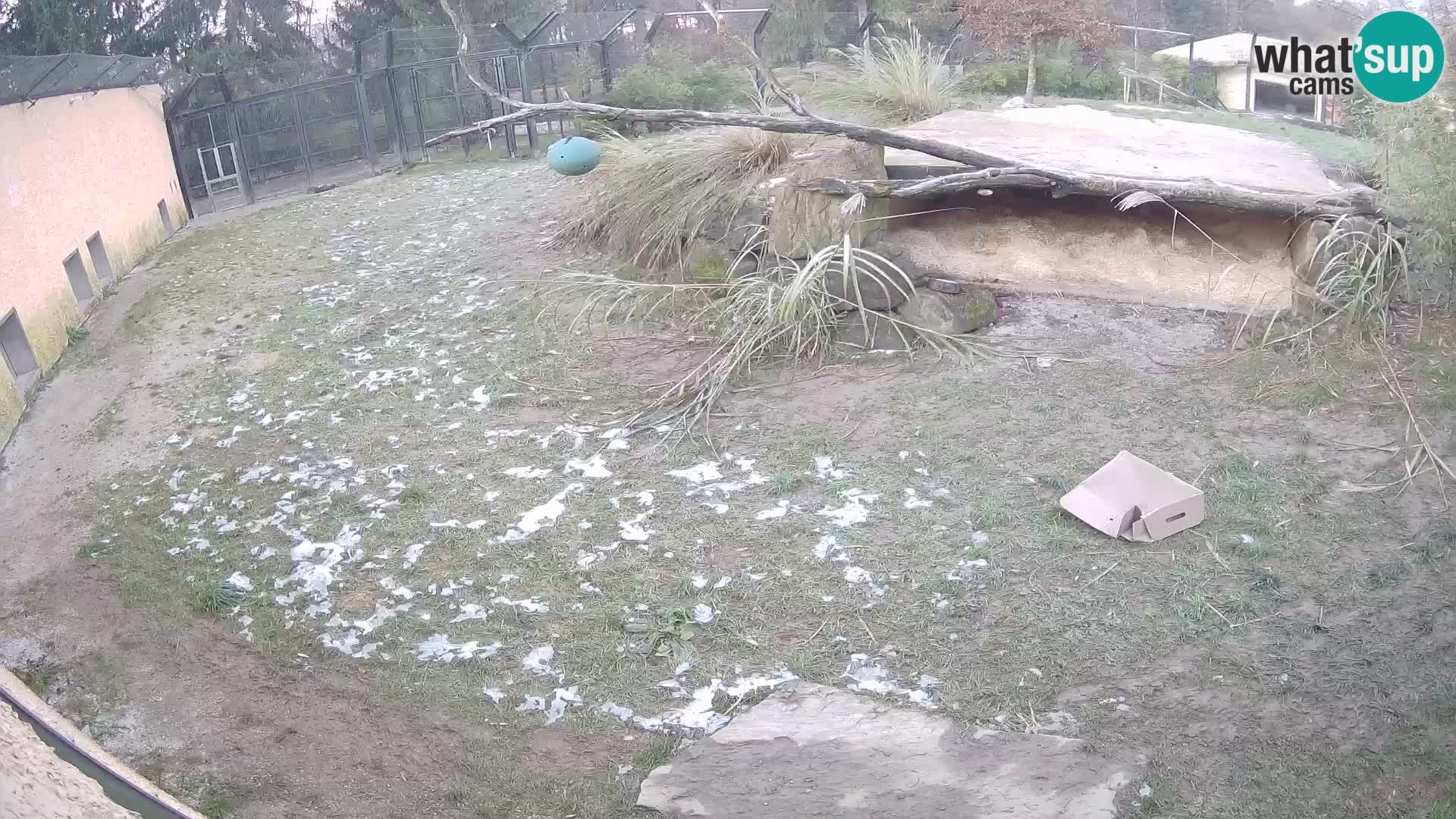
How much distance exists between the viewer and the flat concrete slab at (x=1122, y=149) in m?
5.79

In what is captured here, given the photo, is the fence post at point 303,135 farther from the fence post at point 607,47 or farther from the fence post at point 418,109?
the fence post at point 607,47

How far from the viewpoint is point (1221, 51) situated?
571 inches

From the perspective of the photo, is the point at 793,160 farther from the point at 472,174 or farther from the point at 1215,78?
the point at 1215,78

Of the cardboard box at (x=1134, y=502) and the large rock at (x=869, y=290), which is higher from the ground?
the large rock at (x=869, y=290)

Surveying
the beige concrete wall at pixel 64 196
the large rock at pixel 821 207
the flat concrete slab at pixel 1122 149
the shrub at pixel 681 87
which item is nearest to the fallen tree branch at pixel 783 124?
the large rock at pixel 821 207

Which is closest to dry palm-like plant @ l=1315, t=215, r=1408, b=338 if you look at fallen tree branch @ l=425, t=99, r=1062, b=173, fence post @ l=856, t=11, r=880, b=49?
fallen tree branch @ l=425, t=99, r=1062, b=173

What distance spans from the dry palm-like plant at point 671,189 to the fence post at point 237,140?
6.59 metres

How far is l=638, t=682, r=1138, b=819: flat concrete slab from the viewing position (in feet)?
8.64

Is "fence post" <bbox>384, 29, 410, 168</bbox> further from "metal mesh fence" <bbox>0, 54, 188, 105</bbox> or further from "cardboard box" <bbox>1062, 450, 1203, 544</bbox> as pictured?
"cardboard box" <bbox>1062, 450, 1203, 544</bbox>

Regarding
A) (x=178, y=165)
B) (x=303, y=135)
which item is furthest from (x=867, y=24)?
(x=178, y=165)

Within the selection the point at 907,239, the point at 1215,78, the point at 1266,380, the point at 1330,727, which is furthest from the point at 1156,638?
the point at 1215,78

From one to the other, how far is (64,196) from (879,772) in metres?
7.77

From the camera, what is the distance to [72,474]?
518 cm

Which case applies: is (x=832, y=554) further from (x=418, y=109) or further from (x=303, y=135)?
(x=418, y=109)
